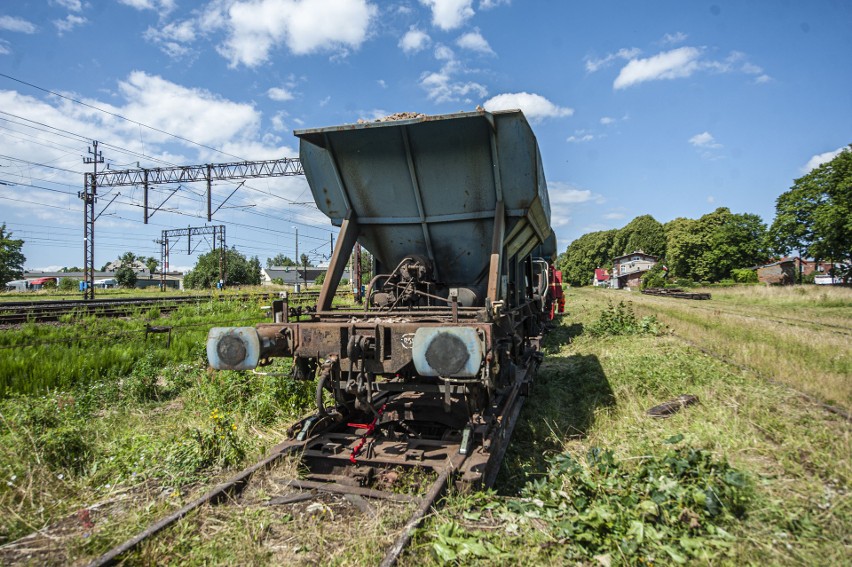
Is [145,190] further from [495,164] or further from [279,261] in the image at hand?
[279,261]

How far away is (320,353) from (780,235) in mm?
48446

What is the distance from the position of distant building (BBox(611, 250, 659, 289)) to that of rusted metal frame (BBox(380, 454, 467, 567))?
240ft

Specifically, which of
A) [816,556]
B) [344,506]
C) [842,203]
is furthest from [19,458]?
[842,203]

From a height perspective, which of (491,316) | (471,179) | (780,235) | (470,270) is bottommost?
(491,316)

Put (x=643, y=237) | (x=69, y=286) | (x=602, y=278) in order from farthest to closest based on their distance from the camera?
1. (x=602, y=278)
2. (x=643, y=237)
3. (x=69, y=286)

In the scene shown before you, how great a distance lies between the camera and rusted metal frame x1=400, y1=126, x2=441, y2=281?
4.57 meters

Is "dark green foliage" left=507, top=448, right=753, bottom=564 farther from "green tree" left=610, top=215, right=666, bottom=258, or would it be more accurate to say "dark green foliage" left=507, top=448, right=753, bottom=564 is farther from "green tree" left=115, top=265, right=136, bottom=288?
"green tree" left=610, top=215, right=666, bottom=258

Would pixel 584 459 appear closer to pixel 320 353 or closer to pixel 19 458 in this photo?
pixel 320 353

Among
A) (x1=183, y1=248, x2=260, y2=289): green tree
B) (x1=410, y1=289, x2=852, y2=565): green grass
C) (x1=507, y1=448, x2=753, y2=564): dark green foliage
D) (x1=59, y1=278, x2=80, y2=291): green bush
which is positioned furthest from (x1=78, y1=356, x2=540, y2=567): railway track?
(x1=59, y1=278, x2=80, y2=291): green bush

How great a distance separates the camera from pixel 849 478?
10.2ft

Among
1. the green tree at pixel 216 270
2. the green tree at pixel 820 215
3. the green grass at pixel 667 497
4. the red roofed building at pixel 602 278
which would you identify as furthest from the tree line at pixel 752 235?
the green tree at pixel 216 270

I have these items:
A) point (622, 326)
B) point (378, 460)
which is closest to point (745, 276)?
point (622, 326)

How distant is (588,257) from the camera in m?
102

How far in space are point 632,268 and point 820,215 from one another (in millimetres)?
46044
